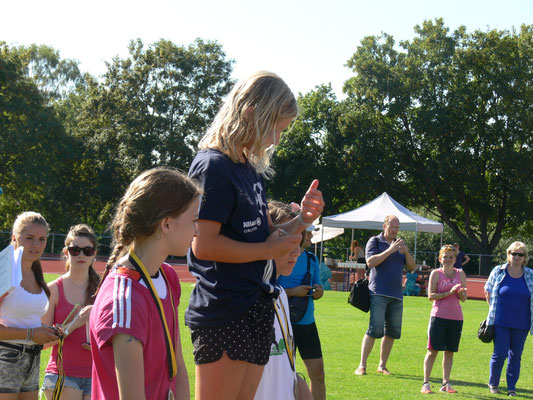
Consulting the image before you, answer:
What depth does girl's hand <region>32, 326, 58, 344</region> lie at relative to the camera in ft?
14.7

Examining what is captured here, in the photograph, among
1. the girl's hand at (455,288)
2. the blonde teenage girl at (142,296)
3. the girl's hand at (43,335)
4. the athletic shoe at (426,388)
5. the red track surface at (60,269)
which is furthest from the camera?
the red track surface at (60,269)

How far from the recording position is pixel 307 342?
20.8 ft

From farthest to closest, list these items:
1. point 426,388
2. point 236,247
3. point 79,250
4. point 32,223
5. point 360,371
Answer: point 360,371
point 426,388
point 79,250
point 32,223
point 236,247

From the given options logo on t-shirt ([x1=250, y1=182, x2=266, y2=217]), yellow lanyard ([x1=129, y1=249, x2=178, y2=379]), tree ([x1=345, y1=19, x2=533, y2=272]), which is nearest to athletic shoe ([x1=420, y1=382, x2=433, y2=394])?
logo on t-shirt ([x1=250, y1=182, x2=266, y2=217])

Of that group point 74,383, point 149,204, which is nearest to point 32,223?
point 74,383

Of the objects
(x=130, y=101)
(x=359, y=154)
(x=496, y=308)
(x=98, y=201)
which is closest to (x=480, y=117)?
(x=359, y=154)

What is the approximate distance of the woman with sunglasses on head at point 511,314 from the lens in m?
8.95

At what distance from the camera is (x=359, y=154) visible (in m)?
44.8

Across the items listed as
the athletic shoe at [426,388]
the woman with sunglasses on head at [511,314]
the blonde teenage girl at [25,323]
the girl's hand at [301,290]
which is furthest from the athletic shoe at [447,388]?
the blonde teenage girl at [25,323]

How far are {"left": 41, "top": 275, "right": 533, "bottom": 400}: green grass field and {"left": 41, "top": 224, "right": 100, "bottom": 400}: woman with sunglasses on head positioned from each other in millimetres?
3270

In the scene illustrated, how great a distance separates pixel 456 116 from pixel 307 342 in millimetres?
39437

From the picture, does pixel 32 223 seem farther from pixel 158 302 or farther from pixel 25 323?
pixel 158 302

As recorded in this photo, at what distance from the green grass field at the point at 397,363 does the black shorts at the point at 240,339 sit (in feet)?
16.9

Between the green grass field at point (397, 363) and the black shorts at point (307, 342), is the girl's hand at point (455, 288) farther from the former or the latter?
the black shorts at point (307, 342)
